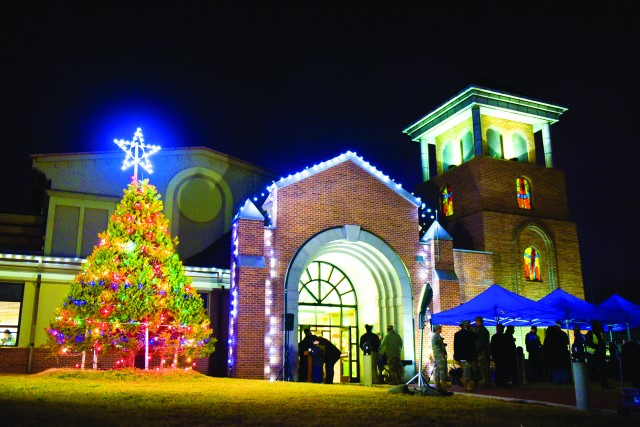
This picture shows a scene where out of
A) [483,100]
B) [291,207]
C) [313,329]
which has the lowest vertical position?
[313,329]

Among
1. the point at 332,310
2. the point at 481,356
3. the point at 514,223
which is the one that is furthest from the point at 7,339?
the point at 514,223

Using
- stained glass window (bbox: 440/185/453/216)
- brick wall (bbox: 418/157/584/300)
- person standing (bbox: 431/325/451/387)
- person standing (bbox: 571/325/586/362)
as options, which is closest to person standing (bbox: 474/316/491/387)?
person standing (bbox: 431/325/451/387)

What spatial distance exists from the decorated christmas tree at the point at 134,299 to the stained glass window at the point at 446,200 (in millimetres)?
14434

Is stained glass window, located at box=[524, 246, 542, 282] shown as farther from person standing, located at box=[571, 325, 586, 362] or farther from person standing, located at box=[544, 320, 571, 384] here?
person standing, located at box=[571, 325, 586, 362]

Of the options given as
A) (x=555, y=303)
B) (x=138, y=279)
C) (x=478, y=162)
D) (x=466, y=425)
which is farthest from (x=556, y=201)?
(x=466, y=425)

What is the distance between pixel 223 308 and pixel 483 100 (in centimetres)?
1479

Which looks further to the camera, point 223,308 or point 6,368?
point 223,308

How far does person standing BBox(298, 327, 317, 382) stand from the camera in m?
17.6

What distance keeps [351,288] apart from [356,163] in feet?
15.8

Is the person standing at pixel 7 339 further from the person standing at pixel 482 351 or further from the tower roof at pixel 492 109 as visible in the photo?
the tower roof at pixel 492 109

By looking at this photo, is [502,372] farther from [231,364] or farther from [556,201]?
[556,201]

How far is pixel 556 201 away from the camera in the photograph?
26750 mm

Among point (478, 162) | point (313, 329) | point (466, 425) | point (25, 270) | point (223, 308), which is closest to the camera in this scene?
point (466, 425)

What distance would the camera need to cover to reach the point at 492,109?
2692 cm
